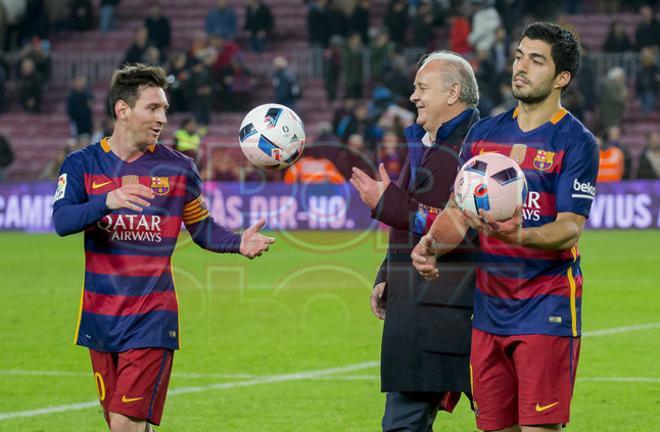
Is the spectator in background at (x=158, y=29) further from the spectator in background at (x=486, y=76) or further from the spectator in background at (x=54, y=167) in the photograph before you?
the spectator in background at (x=486, y=76)

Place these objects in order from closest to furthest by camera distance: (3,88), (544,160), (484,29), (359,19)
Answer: (544,160) < (484,29) < (359,19) < (3,88)

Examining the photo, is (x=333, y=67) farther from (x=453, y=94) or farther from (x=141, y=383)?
(x=141, y=383)

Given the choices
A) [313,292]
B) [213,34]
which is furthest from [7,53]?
[313,292]

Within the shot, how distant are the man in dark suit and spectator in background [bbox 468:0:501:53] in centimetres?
2368

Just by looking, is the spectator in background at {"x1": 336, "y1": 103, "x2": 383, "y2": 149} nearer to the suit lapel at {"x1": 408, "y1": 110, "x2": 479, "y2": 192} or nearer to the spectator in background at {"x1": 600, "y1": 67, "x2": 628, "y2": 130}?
the spectator in background at {"x1": 600, "y1": 67, "x2": 628, "y2": 130}

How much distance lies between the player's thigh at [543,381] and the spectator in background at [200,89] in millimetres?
25185

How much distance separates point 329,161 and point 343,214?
5.77 feet

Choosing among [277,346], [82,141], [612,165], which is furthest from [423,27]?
[277,346]

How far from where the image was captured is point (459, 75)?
22.3 feet

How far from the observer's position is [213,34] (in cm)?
3284

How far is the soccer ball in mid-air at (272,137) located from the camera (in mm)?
7973

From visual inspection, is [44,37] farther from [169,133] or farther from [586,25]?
[586,25]

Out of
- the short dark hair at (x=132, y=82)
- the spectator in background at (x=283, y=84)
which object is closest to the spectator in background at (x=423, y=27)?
the spectator in background at (x=283, y=84)

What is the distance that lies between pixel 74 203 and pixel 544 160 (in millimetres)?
2460
